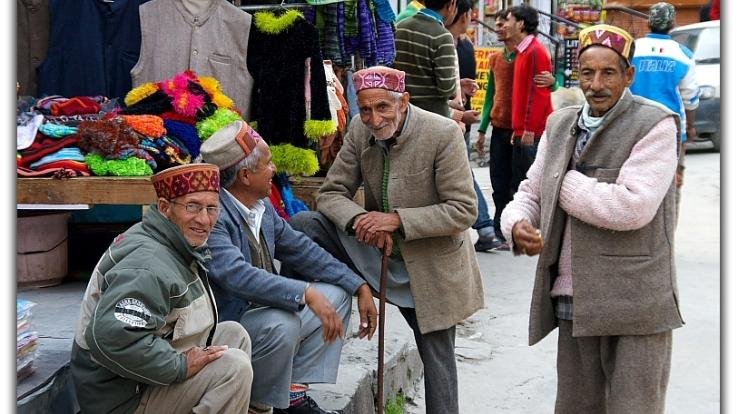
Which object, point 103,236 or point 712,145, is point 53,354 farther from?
point 712,145

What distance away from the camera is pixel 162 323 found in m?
3.04

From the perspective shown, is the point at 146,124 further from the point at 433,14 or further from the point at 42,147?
the point at 433,14

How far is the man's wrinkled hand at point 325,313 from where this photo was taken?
12.3 ft

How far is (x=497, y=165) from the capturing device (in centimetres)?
852

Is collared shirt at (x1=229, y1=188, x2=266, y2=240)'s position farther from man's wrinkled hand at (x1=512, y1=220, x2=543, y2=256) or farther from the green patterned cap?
the green patterned cap

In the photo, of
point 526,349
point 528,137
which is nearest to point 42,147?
point 526,349

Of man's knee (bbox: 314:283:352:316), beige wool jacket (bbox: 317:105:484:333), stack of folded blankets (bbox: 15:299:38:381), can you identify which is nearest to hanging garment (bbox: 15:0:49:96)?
stack of folded blankets (bbox: 15:299:38:381)

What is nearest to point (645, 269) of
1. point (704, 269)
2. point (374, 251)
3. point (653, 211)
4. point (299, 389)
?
point (653, 211)

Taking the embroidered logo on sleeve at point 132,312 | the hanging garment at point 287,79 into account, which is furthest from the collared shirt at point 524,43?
the embroidered logo on sleeve at point 132,312

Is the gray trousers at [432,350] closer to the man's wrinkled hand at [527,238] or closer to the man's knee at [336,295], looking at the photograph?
the man's knee at [336,295]

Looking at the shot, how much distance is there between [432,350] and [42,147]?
6.63 ft

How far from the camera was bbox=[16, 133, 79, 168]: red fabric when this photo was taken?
438 centimetres

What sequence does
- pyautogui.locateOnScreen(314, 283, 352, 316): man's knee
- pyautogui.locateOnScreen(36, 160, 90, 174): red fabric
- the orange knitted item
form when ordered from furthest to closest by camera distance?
the orange knitted item, pyautogui.locateOnScreen(36, 160, 90, 174): red fabric, pyautogui.locateOnScreen(314, 283, 352, 316): man's knee

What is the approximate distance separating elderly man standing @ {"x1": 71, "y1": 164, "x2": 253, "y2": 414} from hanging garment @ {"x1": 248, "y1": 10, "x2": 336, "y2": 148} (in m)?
1.87
